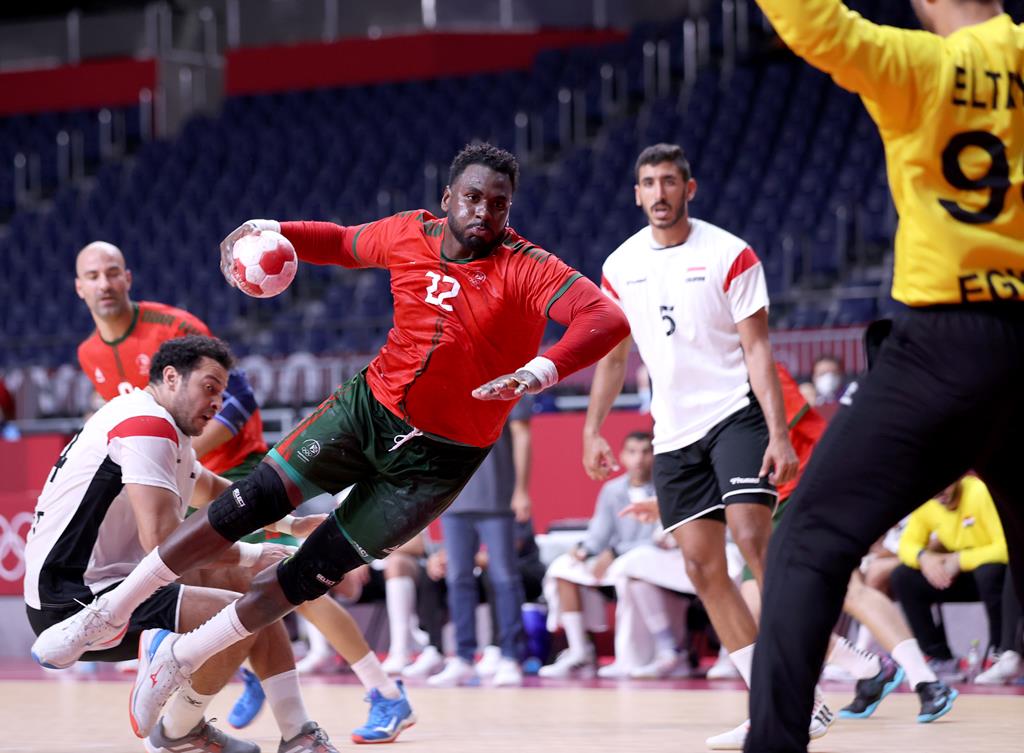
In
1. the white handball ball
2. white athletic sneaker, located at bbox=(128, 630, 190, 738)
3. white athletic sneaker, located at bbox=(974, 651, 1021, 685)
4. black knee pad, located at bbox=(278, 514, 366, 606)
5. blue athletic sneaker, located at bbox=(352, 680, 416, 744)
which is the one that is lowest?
white athletic sneaker, located at bbox=(974, 651, 1021, 685)

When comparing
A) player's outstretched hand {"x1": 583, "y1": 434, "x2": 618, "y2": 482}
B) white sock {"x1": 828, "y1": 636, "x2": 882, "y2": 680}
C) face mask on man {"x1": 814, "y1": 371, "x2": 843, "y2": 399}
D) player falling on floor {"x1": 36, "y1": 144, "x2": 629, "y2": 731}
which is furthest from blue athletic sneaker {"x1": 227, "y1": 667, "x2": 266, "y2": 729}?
face mask on man {"x1": 814, "y1": 371, "x2": 843, "y2": 399}

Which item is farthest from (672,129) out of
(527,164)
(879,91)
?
(879,91)

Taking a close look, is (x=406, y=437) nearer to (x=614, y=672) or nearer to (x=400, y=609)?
(x=614, y=672)

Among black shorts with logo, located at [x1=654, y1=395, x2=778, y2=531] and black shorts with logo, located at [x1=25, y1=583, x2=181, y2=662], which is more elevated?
black shorts with logo, located at [x1=654, y1=395, x2=778, y2=531]

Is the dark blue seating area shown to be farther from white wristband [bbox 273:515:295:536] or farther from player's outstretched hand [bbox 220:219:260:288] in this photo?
player's outstretched hand [bbox 220:219:260:288]

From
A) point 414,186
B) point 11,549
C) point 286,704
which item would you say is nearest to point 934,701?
point 286,704

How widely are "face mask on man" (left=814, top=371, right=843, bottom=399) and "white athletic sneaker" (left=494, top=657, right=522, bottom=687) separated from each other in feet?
10.6

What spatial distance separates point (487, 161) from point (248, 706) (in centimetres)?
312

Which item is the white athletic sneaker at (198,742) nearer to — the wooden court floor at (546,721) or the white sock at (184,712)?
the white sock at (184,712)

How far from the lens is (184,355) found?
527 centimetres

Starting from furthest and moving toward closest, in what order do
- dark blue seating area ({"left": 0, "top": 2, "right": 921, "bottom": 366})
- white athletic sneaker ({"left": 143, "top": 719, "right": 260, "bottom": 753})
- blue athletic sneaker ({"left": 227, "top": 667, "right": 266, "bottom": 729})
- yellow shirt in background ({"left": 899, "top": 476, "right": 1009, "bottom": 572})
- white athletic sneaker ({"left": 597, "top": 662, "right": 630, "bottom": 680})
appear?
dark blue seating area ({"left": 0, "top": 2, "right": 921, "bottom": 366})
white athletic sneaker ({"left": 597, "top": 662, "right": 630, "bottom": 680})
yellow shirt in background ({"left": 899, "top": 476, "right": 1009, "bottom": 572})
blue athletic sneaker ({"left": 227, "top": 667, "right": 266, "bottom": 729})
white athletic sneaker ({"left": 143, "top": 719, "right": 260, "bottom": 753})

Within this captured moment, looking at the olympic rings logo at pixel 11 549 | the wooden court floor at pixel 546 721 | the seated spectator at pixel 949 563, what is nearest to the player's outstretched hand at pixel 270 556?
the wooden court floor at pixel 546 721

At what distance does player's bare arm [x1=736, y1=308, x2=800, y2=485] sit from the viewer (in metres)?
5.62

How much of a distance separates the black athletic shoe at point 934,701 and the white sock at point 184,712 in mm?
3288
